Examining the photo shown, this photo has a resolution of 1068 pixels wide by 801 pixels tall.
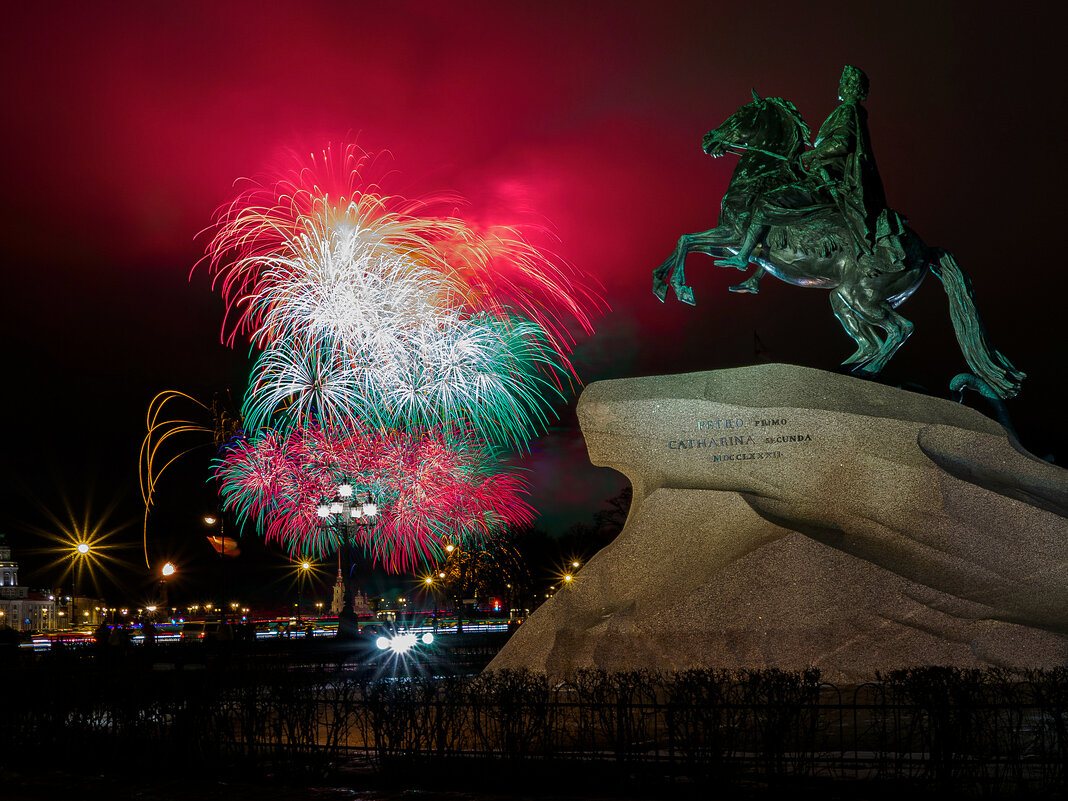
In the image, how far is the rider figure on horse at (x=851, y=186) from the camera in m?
14.0

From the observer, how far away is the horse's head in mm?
14781

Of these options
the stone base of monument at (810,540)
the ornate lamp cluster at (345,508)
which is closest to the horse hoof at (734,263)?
the stone base of monument at (810,540)

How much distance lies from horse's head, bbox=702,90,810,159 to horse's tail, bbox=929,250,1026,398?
2.54 m

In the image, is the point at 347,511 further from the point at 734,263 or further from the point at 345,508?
the point at 734,263

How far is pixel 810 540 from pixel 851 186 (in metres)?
5.09

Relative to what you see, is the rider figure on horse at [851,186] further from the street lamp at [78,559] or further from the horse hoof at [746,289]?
the street lamp at [78,559]

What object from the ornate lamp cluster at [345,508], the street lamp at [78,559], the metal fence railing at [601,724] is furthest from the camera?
the street lamp at [78,559]

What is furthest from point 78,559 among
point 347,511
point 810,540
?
point 810,540

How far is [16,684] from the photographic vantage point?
11.9 metres

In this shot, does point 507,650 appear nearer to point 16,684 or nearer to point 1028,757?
point 16,684

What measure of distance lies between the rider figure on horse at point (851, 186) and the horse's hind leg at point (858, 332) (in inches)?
27.8

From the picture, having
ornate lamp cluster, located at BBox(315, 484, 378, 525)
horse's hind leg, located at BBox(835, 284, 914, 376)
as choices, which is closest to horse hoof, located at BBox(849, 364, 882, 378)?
horse's hind leg, located at BBox(835, 284, 914, 376)

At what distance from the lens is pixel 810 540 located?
11945 millimetres

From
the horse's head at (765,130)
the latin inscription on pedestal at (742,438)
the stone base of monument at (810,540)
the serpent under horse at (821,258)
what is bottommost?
the stone base of monument at (810,540)
